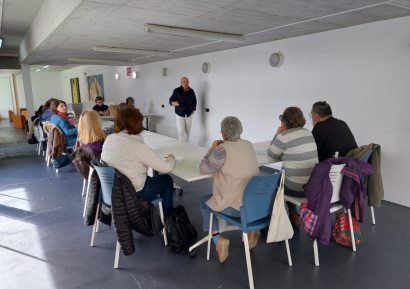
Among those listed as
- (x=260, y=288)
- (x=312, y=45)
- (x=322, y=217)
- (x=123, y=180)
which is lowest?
(x=260, y=288)

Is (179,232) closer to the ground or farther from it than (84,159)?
closer to the ground

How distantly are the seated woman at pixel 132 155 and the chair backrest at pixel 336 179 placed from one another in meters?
1.23

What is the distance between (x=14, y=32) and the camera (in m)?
6.04

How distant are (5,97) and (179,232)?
710 inches

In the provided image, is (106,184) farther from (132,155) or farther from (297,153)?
(297,153)

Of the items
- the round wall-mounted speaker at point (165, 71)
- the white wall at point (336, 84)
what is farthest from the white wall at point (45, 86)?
the white wall at point (336, 84)

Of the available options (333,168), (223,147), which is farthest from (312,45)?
(223,147)

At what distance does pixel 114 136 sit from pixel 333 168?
1.68 meters

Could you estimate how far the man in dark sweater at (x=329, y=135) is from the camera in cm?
264

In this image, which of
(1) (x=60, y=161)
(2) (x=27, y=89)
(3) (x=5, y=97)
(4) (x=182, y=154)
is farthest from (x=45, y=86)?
(4) (x=182, y=154)

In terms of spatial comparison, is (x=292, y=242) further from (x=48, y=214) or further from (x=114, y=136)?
(x=48, y=214)

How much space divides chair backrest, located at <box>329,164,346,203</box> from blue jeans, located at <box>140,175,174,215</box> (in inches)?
53.3

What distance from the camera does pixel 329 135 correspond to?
2.64 m

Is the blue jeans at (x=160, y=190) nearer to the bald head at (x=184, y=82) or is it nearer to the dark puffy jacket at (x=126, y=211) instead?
the dark puffy jacket at (x=126, y=211)
